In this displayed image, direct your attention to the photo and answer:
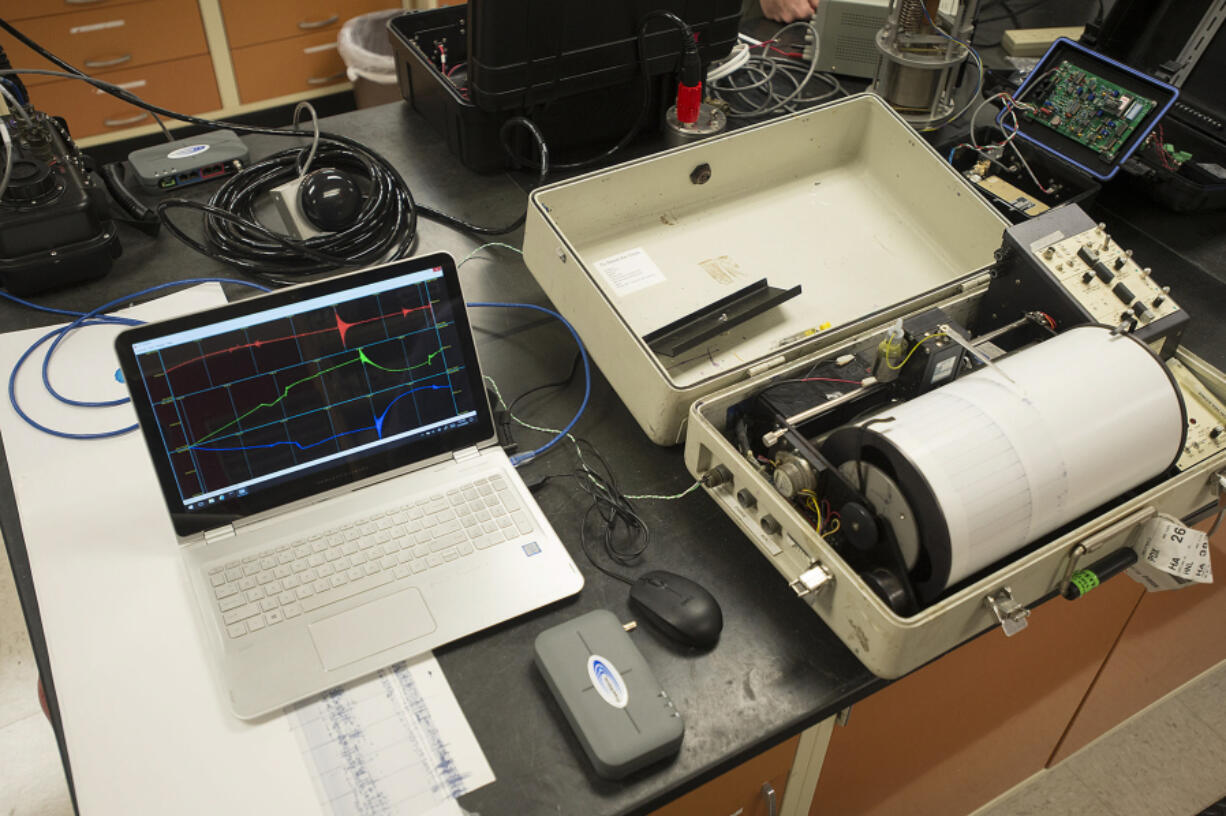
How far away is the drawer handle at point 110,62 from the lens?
8.86ft

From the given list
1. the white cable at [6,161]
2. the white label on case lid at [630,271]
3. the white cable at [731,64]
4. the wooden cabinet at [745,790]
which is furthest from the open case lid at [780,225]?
the white cable at [6,161]

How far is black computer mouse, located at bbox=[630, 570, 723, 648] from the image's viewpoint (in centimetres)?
96

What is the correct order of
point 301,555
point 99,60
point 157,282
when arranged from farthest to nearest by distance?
1. point 99,60
2. point 157,282
3. point 301,555

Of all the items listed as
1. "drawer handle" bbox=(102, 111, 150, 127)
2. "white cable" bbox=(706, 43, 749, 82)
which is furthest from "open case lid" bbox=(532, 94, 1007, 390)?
"drawer handle" bbox=(102, 111, 150, 127)

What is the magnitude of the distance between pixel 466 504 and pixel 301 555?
18 cm

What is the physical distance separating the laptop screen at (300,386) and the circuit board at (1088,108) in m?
1.04

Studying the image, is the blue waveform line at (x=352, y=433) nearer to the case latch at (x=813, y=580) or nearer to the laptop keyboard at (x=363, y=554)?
the laptop keyboard at (x=363, y=554)

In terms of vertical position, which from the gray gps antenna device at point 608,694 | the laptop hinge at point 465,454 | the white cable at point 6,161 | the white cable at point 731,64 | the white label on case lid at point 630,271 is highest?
the white cable at point 6,161

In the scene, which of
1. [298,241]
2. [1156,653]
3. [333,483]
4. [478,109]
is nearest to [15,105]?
[298,241]

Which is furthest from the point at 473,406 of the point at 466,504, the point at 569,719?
the point at 569,719

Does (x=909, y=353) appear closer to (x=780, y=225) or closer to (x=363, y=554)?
(x=780, y=225)

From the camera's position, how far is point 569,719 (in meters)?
0.89

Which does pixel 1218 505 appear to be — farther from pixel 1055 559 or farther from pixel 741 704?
pixel 741 704

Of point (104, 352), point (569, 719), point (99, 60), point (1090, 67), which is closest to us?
point (569, 719)
